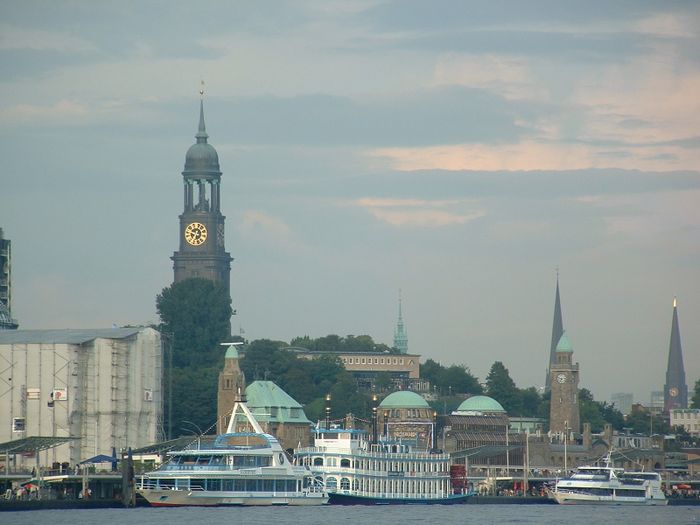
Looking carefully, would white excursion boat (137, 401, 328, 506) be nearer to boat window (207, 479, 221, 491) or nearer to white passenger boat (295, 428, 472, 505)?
boat window (207, 479, 221, 491)

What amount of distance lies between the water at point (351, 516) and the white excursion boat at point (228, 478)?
49.1 inches

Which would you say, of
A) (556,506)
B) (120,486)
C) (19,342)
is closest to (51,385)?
(19,342)

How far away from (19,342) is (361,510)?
4489 centimetres

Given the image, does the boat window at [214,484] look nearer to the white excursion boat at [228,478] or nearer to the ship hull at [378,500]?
the white excursion boat at [228,478]

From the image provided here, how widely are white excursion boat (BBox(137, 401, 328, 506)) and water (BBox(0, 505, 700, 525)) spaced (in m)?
1.25

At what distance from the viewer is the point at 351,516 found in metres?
157

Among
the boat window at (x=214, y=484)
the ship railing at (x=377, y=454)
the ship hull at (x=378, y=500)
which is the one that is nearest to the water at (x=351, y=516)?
the ship hull at (x=378, y=500)

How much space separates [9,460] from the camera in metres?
184

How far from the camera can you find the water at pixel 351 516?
5768 inches

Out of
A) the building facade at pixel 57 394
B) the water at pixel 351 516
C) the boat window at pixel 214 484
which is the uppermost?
the building facade at pixel 57 394

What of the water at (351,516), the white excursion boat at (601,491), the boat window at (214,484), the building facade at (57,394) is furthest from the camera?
the building facade at (57,394)

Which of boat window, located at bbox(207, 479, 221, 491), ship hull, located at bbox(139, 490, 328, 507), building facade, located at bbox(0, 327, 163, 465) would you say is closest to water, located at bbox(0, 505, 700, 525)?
ship hull, located at bbox(139, 490, 328, 507)

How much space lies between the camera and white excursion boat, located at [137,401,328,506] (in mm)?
164000

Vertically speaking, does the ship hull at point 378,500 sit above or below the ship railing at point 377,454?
below
